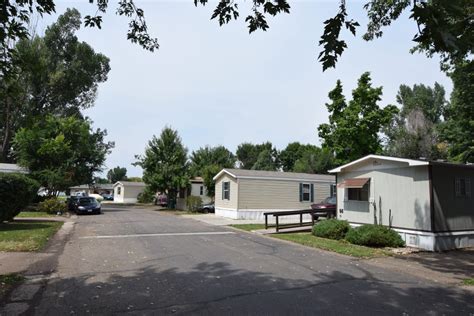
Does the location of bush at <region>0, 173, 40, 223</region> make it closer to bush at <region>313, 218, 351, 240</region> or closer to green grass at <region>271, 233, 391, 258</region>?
green grass at <region>271, 233, 391, 258</region>

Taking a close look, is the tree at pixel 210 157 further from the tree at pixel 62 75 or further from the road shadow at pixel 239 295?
the road shadow at pixel 239 295

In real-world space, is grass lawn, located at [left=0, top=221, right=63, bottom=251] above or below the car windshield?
below

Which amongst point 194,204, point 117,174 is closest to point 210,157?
point 194,204

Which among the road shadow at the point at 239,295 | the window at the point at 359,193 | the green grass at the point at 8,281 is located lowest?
the green grass at the point at 8,281

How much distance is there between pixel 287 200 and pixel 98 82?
2698cm

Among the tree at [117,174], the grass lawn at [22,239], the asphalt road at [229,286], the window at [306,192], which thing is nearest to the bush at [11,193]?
the grass lawn at [22,239]

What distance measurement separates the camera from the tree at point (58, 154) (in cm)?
2772

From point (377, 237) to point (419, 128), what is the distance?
33600mm

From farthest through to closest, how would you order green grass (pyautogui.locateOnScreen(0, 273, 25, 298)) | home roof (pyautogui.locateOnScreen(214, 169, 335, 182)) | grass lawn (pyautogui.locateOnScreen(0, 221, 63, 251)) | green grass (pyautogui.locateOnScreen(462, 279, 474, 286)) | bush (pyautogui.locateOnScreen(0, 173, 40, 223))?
home roof (pyautogui.locateOnScreen(214, 169, 335, 182)) < bush (pyautogui.locateOnScreen(0, 173, 40, 223)) < grass lawn (pyautogui.locateOnScreen(0, 221, 63, 251)) < green grass (pyautogui.locateOnScreen(462, 279, 474, 286)) < green grass (pyautogui.locateOnScreen(0, 273, 25, 298))

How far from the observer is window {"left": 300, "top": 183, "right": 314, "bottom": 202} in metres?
26.6

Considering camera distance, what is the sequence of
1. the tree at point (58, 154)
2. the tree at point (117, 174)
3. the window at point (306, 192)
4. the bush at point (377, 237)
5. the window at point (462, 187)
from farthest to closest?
the tree at point (117, 174) < the tree at point (58, 154) < the window at point (306, 192) < the window at point (462, 187) < the bush at point (377, 237)

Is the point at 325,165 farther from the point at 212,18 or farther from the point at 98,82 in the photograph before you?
the point at 212,18

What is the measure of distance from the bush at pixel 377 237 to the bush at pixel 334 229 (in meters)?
1.19

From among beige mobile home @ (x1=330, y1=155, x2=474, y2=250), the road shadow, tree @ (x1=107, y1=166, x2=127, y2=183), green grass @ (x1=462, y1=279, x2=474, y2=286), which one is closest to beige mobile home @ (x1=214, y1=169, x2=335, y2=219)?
beige mobile home @ (x1=330, y1=155, x2=474, y2=250)
